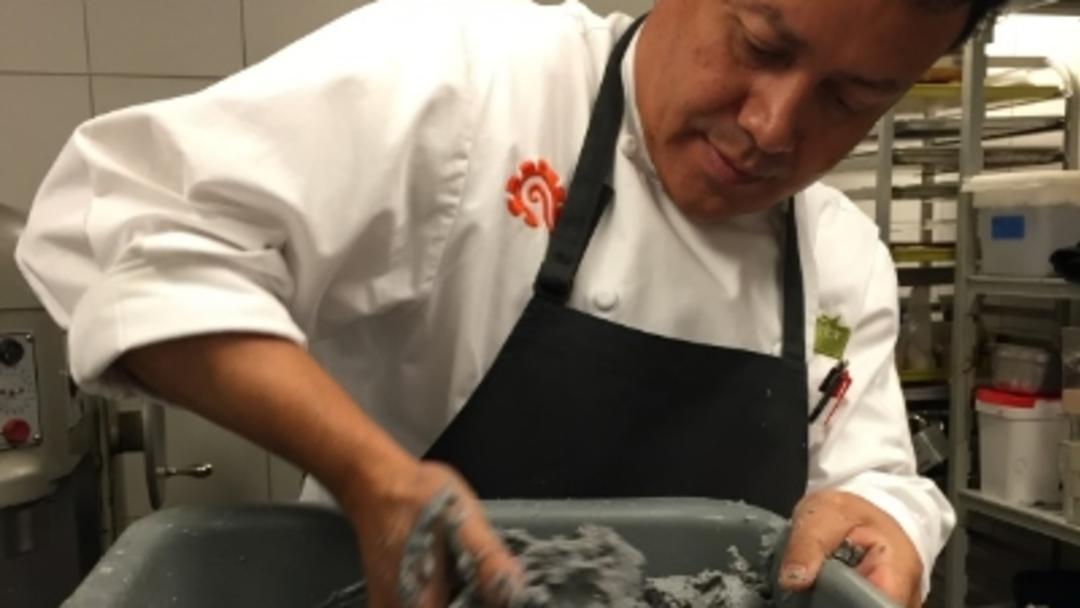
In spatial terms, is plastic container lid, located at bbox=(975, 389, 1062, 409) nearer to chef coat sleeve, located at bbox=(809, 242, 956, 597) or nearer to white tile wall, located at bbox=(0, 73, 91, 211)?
chef coat sleeve, located at bbox=(809, 242, 956, 597)

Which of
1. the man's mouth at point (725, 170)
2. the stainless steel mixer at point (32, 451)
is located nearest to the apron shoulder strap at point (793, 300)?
the man's mouth at point (725, 170)

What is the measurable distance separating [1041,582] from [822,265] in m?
1.29

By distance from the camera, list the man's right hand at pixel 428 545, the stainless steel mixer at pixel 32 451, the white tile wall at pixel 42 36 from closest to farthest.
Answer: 1. the man's right hand at pixel 428 545
2. the stainless steel mixer at pixel 32 451
3. the white tile wall at pixel 42 36

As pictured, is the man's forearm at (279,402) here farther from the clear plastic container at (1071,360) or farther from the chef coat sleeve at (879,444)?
the clear plastic container at (1071,360)

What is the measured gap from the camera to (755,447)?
678 mm

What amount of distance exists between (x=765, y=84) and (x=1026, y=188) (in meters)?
1.18

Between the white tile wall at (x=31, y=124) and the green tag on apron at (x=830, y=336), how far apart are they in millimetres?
1184

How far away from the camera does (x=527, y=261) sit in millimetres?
643

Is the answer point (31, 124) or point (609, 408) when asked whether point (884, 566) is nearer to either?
point (609, 408)

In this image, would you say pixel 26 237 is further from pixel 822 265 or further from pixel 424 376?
pixel 822 265

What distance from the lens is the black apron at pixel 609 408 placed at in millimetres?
635

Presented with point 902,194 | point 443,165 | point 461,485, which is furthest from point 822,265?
point 902,194

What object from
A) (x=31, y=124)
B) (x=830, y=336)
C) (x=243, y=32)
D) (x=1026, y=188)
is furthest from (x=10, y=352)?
(x=1026, y=188)

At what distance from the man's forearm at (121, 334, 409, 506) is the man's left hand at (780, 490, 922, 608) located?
0.22m
